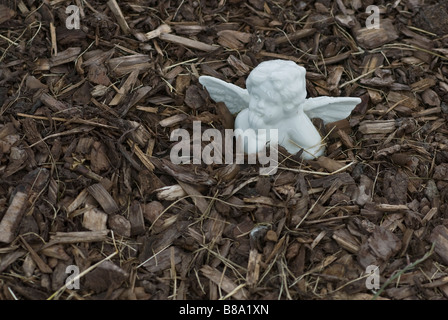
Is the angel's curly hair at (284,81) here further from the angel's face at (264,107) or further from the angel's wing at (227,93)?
the angel's wing at (227,93)

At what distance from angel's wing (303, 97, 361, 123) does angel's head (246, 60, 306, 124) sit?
13 cm

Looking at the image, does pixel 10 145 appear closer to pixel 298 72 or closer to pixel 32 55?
pixel 32 55

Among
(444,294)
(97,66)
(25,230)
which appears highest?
(97,66)

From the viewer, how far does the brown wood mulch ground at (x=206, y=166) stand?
8.57 feet

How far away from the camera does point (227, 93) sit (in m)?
3.12

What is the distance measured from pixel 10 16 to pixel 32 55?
0.33 metres

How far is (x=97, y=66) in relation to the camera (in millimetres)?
3340

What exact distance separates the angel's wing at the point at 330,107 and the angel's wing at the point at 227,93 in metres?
0.34

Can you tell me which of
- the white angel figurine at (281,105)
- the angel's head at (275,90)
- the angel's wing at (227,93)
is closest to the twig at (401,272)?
the white angel figurine at (281,105)

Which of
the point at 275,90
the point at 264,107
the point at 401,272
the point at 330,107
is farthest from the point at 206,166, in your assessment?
the point at 401,272

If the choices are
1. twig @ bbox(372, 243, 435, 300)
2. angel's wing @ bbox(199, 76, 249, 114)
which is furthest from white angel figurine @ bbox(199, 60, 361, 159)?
twig @ bbox(372, 243, 435, 300)

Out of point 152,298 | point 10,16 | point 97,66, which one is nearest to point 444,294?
point 152,298

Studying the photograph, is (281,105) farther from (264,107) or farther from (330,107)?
(330,107)

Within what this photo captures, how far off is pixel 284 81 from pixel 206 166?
60 cm
